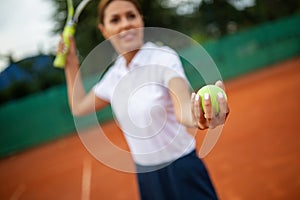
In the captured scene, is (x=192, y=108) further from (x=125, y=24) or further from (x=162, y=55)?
(x=125, y=24)

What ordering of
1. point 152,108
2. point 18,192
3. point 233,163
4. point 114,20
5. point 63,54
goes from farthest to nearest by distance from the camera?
point 18,192 → point 233,163 → point 63,54 → point 114,20 → point 152,108

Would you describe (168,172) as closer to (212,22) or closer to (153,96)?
(153,96)

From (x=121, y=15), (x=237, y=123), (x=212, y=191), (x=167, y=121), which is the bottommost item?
(x=237, y=123)

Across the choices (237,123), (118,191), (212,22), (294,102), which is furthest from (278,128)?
(212,22)

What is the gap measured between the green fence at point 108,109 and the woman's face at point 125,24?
244 inches

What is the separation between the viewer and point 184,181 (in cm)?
109

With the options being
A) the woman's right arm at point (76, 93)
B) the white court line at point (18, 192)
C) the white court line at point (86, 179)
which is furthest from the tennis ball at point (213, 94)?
the white court line at point (18, 192)

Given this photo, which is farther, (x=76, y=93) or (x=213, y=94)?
(x=76, y=93)

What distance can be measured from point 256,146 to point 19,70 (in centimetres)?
1028

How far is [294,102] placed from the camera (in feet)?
18.1

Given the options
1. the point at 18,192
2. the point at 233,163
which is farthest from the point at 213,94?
the point at 18,192

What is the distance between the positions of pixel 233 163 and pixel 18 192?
3.22m

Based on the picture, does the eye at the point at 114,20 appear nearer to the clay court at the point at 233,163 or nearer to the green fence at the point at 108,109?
the clay court at the point at 233,163

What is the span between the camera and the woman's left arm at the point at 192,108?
78 cm
